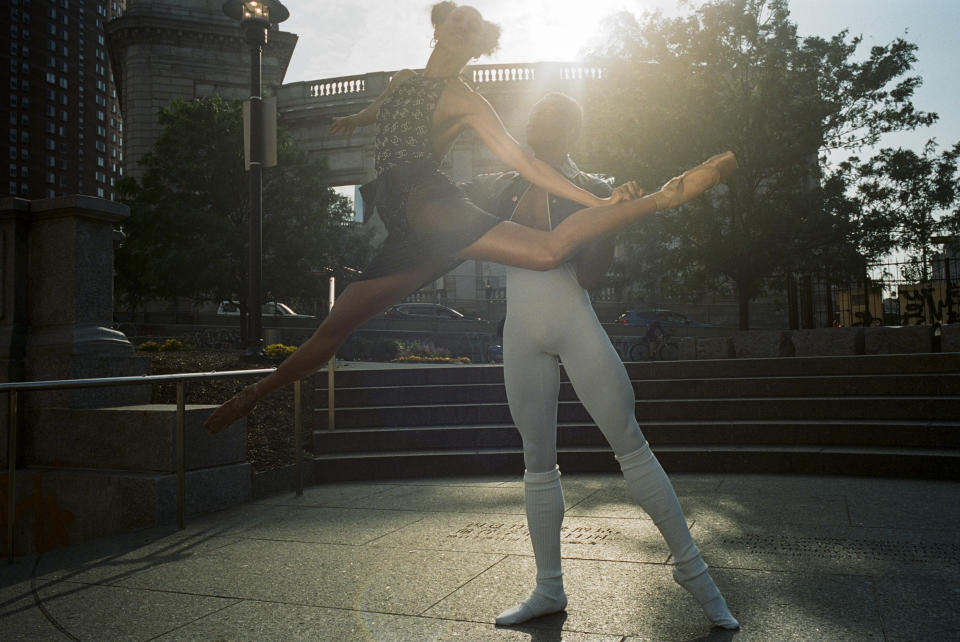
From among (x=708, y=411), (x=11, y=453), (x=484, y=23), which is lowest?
(x=708, y=411)

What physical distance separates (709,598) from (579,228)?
150 cm

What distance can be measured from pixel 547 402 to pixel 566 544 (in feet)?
5.71

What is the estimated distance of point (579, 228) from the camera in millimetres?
2607

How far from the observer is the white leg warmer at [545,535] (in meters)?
3.19

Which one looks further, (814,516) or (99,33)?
(99,33)

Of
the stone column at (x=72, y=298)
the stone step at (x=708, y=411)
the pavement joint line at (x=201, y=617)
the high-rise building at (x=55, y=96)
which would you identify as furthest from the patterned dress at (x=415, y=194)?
the high-rise building at (x=55, y=96)

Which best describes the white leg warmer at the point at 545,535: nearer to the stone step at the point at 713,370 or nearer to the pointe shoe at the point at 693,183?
the pointe shoe at the point at 693,183

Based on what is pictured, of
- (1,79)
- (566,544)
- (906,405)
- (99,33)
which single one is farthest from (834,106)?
(99,33)

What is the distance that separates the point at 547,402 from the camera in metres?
3.13

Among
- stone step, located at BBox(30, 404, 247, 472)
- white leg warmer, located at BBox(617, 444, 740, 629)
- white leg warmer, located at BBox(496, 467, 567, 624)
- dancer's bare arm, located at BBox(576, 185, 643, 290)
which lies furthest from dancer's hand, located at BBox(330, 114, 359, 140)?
stone step, located at BBox(30, 404, 247, 472)

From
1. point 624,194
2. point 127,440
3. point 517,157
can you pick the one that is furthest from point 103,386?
point 624,194

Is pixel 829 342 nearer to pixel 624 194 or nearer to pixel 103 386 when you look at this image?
pixel 103 386

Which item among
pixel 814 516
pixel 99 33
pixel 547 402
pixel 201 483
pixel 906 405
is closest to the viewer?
pixel 547 402

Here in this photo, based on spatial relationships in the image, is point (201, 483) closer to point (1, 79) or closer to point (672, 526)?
point (672, 526)
